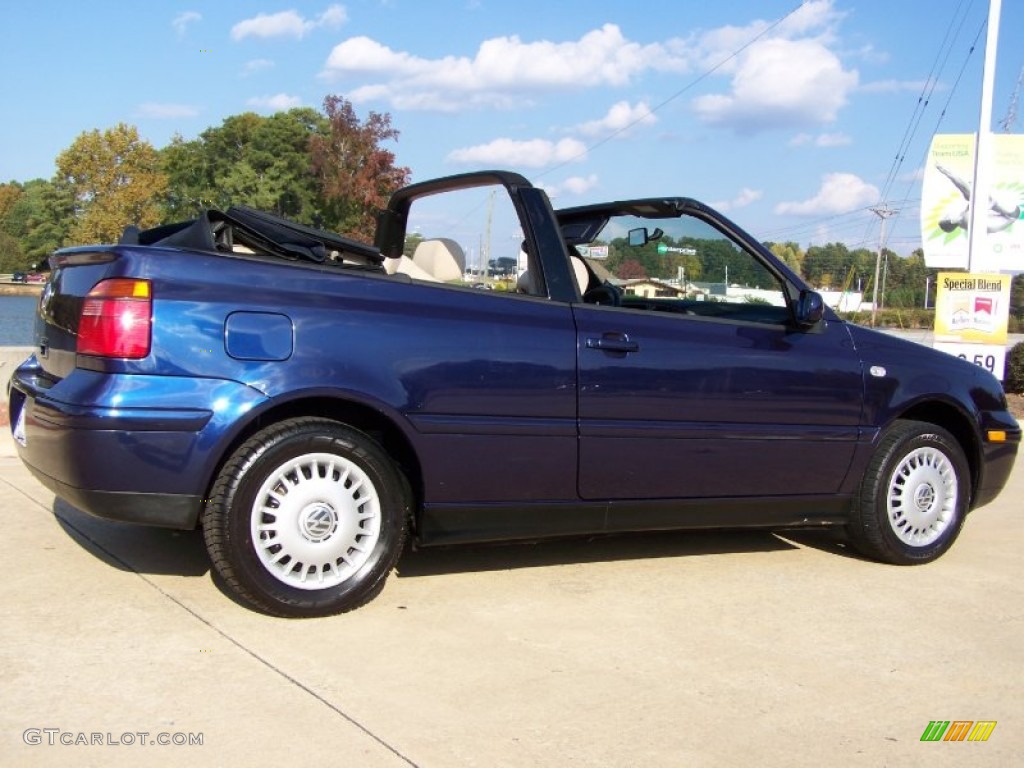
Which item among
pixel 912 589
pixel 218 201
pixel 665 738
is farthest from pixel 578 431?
pixel 218 201

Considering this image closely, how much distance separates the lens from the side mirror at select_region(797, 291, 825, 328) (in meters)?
4.50

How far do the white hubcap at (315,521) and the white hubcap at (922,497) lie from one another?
2.69m

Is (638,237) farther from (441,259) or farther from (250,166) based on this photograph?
(250,166)

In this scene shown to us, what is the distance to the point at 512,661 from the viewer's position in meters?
3.33

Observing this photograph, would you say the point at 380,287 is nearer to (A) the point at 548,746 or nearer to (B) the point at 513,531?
(B) the point at 513,531

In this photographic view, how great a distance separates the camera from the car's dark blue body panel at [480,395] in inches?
130

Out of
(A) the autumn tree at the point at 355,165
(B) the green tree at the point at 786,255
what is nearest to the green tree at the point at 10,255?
(A) the autumn tree at the point at 355,165

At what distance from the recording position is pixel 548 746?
2719mm

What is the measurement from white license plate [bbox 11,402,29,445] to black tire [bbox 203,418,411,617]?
0.93m

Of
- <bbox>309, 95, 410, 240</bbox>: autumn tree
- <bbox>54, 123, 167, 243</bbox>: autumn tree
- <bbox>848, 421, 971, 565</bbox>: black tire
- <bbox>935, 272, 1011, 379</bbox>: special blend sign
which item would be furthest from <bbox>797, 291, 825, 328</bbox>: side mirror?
<bbox>54, 123, 167, 243</bbox>: autumn tree

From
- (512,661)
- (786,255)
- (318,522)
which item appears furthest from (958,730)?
(786,255)

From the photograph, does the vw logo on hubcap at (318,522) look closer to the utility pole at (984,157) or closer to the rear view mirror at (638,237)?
the rear view mirror at (638,237)

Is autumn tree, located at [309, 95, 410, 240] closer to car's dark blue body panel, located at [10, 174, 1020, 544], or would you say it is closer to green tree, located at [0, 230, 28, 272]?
green tree, located at [0, 230, 28, 272]

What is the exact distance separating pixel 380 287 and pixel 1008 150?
12.9 m
